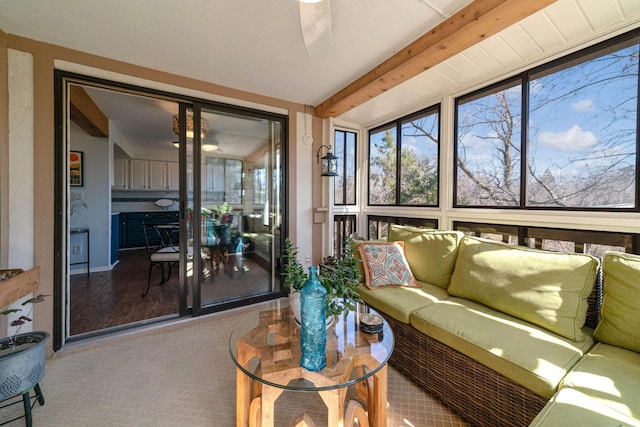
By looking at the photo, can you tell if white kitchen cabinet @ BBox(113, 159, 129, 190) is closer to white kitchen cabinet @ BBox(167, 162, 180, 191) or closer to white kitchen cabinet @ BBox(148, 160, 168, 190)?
white kitchen cabinet @ BBox(148, 160, 168, 190)

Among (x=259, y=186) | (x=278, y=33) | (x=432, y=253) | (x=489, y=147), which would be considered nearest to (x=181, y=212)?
(x=259, y=186)

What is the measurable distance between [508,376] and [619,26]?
2.32 metres

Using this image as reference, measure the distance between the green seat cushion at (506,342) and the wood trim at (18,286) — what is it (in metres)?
2.51

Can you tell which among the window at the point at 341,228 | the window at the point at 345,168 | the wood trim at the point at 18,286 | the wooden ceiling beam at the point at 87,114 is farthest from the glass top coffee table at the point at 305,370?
the wooden ceiling beam at the point at 87,114

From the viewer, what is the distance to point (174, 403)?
5.05 ft

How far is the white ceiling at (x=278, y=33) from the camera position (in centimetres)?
164

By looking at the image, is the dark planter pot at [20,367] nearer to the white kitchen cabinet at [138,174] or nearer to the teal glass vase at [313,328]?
the teal glass vase at [313,328]

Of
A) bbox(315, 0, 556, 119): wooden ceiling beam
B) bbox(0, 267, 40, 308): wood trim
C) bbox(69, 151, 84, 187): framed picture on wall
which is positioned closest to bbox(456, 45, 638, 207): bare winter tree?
bbox(315, 0, 556, 119): wooden ceiling beam

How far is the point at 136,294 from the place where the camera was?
322cm

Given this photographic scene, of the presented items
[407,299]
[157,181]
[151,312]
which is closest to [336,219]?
[407,299]

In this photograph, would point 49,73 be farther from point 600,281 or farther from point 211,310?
point 600,281

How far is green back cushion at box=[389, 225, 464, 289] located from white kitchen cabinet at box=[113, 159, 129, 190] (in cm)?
631

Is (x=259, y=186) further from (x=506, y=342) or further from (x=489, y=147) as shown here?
(x=506, y=342)

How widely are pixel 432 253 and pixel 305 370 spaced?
1.60 metres
